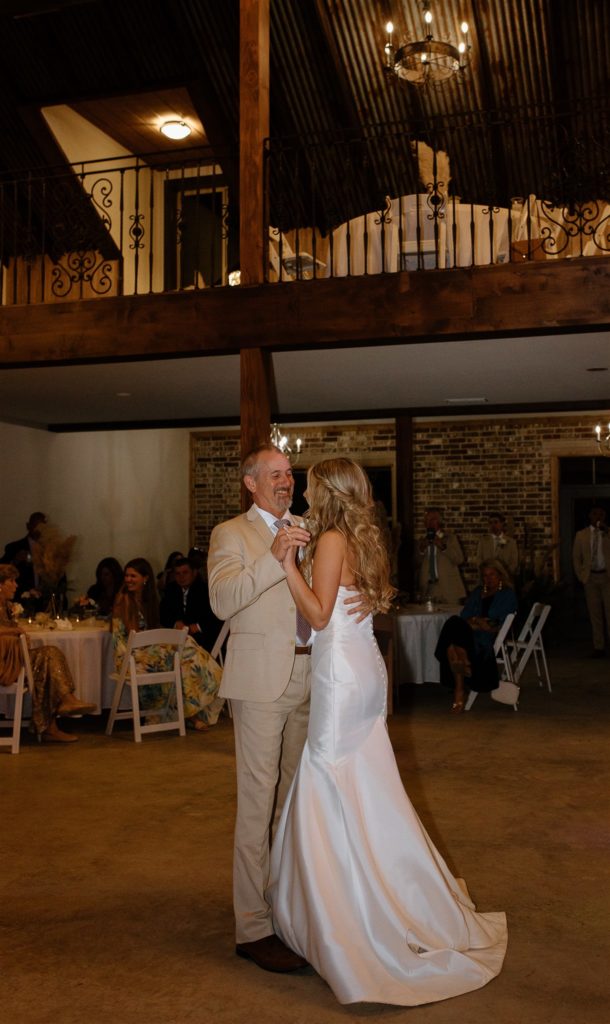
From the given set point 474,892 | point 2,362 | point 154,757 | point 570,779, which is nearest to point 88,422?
point 2,362

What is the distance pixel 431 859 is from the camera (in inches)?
109

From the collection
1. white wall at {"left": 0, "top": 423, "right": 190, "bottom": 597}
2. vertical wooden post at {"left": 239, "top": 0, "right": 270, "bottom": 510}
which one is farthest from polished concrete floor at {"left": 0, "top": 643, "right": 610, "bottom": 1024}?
white wall at {"left": 0, "top": 423, "right": 190, "bottom": 597}

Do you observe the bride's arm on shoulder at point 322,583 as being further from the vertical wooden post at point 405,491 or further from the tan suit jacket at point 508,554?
the tan suit jacket at point 508,554

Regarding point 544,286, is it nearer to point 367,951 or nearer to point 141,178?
point 367,951

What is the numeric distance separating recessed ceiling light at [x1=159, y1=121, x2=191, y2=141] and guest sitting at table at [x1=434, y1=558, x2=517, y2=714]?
6.15 m

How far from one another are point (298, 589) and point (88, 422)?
31.2 feet

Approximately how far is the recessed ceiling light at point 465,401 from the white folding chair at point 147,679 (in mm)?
4703

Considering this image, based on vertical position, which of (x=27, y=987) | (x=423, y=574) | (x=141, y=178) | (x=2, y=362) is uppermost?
(x=141, y=178)

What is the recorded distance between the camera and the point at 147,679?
627 cm

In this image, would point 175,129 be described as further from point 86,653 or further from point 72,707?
point 72,707

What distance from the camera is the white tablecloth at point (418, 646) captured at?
7703 millimetres

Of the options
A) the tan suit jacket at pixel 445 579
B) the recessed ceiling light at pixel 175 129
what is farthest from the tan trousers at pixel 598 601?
the recessed ceiling light at pixel 175 129

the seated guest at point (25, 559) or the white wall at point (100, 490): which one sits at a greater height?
the white wall at point (100, 490)

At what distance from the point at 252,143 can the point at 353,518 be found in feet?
15.8
